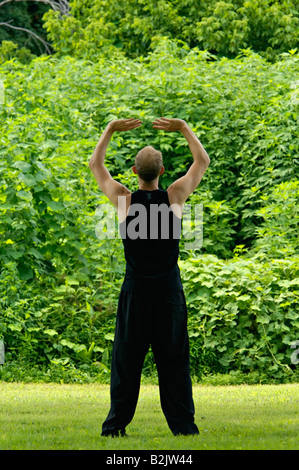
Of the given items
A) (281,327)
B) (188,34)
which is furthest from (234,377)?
(188,34)

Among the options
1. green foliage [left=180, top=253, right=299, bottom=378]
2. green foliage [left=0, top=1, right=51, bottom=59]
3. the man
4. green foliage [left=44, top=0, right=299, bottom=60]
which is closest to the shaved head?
the man

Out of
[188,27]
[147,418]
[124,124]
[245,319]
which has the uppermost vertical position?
[188,27]

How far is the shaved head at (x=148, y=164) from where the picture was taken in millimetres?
4520

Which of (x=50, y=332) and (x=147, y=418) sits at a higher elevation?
(x=50, y=332)

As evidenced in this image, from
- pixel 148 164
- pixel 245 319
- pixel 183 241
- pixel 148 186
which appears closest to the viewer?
pixel 148 164

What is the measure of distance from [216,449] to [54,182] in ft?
14.1

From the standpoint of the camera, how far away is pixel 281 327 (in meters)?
7.81

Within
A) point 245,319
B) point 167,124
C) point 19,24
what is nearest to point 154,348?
point 167,124

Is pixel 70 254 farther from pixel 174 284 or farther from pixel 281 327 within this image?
pixel 174 284

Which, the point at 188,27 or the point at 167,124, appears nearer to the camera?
the point at 167,124

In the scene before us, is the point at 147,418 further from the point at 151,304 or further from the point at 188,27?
the point at 188,27

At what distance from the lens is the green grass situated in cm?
453

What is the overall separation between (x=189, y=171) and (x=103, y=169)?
0.55 metres

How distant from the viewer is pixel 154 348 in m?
4.63
